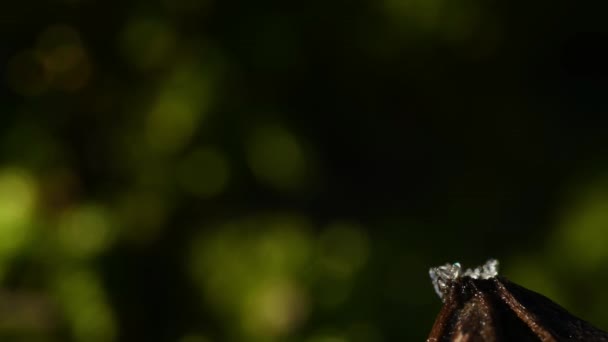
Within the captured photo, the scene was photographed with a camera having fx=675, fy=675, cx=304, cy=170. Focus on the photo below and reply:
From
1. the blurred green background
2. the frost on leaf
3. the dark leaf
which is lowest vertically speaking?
the dark leaf

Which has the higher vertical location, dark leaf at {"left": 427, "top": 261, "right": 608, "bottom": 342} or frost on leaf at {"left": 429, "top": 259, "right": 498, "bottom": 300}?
frost on leaf at {"left": 429, "top": 259, "right": 498, "bottom": 300}

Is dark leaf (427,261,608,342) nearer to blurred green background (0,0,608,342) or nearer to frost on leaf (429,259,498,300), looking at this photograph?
frost on leaf (429,259,498,300)

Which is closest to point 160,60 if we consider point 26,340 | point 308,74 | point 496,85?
point 308,74

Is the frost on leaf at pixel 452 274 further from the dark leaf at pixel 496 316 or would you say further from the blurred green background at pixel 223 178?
the blurred green background at pixel 223 178

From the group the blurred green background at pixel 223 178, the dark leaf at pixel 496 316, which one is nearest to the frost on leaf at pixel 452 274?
the dark leaf at pixel 496 316

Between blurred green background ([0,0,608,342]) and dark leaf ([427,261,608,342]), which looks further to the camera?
blurred green background ([0,0,608,342])

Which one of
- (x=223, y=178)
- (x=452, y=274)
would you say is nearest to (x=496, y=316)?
(x=452, y=274)

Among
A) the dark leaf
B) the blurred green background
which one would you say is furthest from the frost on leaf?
the blurred green background

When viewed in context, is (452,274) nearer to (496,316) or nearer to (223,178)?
(496,316)
